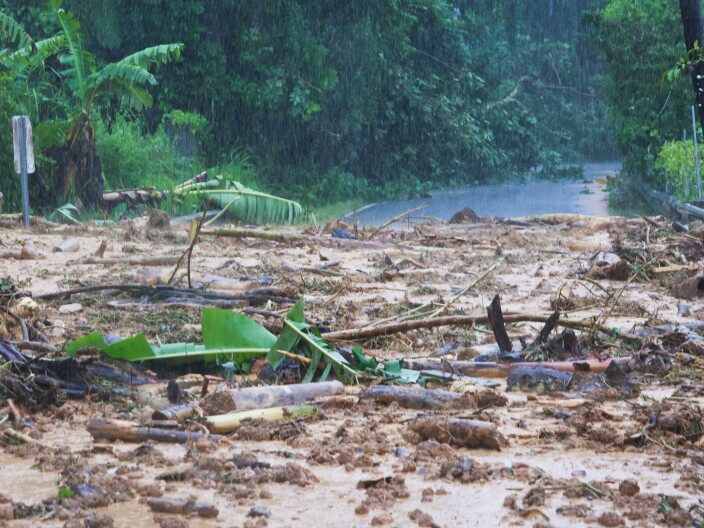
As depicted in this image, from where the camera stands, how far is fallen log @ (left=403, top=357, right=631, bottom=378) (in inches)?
205

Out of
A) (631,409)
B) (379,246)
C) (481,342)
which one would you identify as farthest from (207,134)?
(631,409)

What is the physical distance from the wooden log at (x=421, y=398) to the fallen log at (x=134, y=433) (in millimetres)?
930

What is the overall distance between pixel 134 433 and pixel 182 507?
901 millimetres

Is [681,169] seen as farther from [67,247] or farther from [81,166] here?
[67,247]

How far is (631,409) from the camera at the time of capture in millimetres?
4547

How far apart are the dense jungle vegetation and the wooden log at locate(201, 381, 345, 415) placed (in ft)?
46.1

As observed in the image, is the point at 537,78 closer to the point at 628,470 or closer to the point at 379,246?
the point at 379,246

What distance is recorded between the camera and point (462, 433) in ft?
13.1

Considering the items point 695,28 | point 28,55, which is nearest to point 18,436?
point 695,28

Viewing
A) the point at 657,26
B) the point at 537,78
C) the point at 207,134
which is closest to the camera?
the point at 657,26

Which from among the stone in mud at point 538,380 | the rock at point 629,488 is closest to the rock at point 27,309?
the stone in mud at point 538,380

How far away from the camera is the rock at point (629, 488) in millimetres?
3324

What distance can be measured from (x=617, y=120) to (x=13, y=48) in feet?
53.4

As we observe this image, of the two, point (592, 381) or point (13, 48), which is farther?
point (13, 48)
